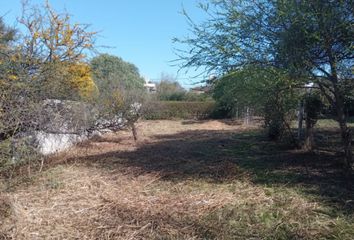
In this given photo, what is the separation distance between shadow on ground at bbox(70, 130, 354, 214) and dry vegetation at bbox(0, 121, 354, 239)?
2 cm

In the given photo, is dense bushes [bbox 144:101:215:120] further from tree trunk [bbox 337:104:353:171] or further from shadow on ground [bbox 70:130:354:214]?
tree trunk [bbox 337:104:353:171]

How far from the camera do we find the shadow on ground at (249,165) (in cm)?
559

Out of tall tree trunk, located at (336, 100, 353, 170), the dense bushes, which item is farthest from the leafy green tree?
the dense bushes

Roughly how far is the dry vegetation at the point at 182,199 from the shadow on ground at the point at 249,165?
0.07ft

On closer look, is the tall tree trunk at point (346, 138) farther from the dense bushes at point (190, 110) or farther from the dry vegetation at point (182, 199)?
the dense bushes at point (190, 110)

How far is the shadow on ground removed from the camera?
5.59 metres

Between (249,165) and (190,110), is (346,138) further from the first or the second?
(190,110)

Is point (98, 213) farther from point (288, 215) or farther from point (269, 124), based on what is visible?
point (269, 124)

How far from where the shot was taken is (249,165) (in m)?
7.52

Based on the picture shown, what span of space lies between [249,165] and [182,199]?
2.79 meters

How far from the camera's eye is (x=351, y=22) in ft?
18.0

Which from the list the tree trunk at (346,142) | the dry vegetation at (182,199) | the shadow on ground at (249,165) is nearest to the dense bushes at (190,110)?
the shadow on ground at (249,165)

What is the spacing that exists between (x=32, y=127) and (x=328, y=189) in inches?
213

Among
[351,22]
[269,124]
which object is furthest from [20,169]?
[269,124]
